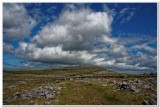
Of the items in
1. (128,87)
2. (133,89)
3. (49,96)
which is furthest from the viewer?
(128,87)

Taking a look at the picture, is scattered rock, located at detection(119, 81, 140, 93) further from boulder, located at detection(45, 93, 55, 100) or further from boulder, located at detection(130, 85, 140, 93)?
boulder, located at detection(45, 93, 55, 100)

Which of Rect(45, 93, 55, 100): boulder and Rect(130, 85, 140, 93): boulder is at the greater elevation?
Rect(130, 85, 140, 93): boulder

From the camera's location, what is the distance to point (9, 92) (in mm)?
15305

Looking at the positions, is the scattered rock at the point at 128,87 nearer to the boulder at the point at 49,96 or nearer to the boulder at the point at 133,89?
the boulder at the point at 133,89

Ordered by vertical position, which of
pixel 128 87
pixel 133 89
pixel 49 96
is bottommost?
pixel 49 96

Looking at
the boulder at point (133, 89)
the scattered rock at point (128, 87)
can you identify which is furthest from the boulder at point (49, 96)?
the boulder at point (133, 89)

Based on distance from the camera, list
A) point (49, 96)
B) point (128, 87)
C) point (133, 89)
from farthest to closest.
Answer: point (128, 87) → point (133, 89) → point (49, 96)

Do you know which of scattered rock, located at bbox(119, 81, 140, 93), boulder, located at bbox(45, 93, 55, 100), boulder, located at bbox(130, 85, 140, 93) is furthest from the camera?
scattered rock, located at bbox(119, 81, 140, 93)

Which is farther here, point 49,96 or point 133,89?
point 133,89

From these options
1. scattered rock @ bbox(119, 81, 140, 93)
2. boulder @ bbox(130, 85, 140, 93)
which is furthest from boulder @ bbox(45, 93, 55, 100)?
boulder @ bbox(130, 85, 140, 93)

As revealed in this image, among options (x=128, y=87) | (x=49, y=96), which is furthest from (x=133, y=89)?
(x=49, y=96)

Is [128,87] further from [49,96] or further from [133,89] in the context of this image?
[49,96]

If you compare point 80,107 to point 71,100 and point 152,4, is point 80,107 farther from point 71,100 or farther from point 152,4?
point 152,4

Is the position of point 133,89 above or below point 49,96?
above
